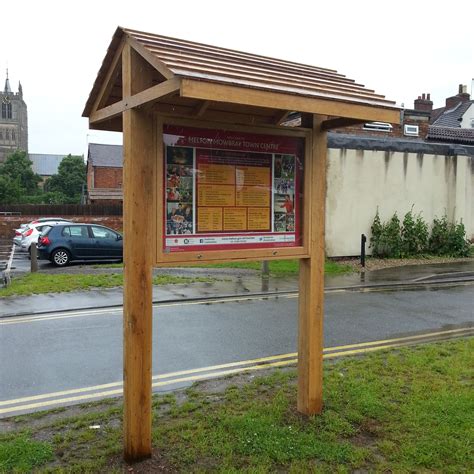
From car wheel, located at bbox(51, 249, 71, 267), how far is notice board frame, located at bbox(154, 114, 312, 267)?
1391 centimetres

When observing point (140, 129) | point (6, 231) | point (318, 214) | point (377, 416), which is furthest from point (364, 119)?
point (6, 231)

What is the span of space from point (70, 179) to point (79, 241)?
59.0m

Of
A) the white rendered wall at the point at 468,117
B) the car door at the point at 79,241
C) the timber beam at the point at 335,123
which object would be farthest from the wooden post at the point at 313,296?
the white rendered wall at the point at 468,117

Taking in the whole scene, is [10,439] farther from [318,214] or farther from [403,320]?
[403,320]

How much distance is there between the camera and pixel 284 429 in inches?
160

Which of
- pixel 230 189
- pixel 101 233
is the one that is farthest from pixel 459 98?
pixel 230 189

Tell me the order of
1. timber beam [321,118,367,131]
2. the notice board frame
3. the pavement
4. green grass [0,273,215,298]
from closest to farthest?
the notice board frame < timber beam [321,118,367,131] < the pavement < green grass [0,273,215,298]

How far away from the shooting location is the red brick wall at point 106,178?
56.2 meters

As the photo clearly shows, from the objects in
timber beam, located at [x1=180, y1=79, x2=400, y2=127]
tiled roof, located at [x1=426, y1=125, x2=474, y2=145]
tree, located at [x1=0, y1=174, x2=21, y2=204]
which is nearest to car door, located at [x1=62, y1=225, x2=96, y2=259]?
timber beam, located at [x1=180, y1=79, x2=400, y2=127]

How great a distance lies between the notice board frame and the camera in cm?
366

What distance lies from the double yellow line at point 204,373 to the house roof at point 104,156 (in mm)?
53215

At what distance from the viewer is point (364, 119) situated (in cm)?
409

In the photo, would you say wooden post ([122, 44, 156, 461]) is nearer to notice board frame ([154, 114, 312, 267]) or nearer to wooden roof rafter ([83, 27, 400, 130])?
notice board frame ([154, 114, 312, 267])

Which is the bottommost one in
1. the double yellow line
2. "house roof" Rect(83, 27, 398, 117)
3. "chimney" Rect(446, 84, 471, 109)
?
the double yellow line
